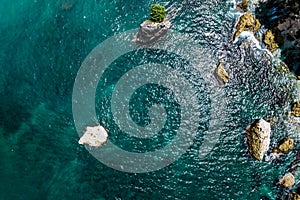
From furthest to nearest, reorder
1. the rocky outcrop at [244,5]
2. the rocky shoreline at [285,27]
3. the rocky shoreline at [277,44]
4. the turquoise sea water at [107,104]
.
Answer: the rocky outcrop at [244,5] → the rocky shoreline at [285,27] → the rocky shoreline at [277,44] → the turquoise sea water at [107,104]

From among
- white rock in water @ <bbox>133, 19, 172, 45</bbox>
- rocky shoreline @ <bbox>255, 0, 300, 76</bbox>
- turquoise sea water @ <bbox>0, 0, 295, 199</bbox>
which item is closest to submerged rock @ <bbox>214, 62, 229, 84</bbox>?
turquoise sea water @ <bbox>0, 0, 295, 199</bbox>

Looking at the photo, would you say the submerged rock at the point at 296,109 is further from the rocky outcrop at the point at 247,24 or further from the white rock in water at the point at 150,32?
the white rock in water at the point at 150,32

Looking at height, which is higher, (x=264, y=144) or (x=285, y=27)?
(x=285, y=27)

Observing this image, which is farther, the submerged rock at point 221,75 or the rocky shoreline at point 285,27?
the rocky shoreline at point 285,27

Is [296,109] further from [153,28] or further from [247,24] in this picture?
[153,28]

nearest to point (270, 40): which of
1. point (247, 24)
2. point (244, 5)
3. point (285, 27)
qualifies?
point (285, 27)

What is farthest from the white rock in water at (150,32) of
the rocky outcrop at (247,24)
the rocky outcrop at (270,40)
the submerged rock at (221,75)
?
the rocky outcrop at (270,40)
